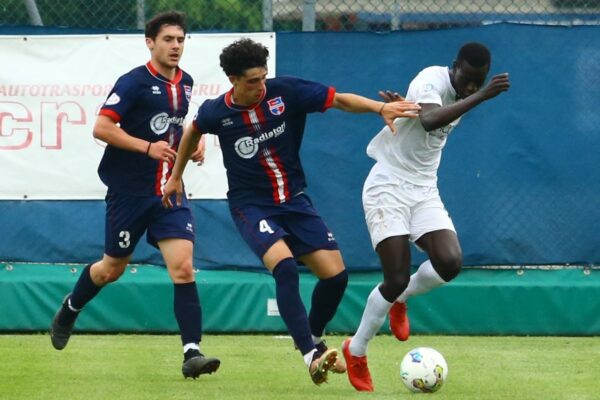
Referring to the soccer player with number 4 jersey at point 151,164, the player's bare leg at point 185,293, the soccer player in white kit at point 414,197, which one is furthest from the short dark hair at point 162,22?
the soccer player in white kit at point 414,197

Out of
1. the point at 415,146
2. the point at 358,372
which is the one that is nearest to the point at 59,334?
the point at 358,372

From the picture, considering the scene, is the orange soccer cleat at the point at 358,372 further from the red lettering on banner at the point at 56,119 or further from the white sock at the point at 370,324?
the red lettering on banner at the point at 56,119

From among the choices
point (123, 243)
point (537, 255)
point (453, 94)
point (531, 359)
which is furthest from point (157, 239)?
point (537, 255)

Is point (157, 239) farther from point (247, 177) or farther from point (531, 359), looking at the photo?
point (531, 359)

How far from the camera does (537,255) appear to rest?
10672 mm

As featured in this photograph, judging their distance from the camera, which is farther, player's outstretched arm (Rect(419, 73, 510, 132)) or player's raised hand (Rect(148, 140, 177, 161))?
player's raised hand (Rect(148, 140, 177, 161))

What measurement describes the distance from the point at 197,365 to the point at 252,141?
4.37 ft

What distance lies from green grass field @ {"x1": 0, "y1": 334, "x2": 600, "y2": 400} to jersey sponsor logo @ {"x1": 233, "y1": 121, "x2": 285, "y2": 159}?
53.5 inches

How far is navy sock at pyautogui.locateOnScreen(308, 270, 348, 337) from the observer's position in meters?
7.79

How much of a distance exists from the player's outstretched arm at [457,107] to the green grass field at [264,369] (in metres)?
1.53

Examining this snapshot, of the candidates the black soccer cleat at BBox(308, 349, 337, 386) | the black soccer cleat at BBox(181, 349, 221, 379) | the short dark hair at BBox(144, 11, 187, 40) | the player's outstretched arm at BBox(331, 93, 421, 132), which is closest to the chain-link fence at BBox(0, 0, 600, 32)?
the short dark hair at BBox(144, 11, 187, 40)

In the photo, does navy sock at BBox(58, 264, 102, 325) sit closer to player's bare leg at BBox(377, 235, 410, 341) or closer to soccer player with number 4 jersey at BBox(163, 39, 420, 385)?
soccer player with number 4 jersey at BBox(163, 39, 420, 385)

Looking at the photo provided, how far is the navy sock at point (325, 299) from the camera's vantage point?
7.79m

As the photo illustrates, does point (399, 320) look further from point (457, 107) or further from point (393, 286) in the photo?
point (457, 107)
